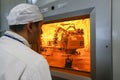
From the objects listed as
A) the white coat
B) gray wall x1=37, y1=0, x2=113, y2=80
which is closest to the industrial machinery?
gray wall x1=37, y1=0, x2=113, y2=80

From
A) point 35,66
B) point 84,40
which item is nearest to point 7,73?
point 35,66

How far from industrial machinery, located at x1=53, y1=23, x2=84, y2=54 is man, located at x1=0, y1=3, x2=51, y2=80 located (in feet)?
1.17

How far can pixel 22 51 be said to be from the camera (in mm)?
1048

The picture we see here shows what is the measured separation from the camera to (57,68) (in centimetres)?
157

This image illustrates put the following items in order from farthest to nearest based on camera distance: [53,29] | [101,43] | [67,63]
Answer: [53,29]
[67,63]
[101,43]

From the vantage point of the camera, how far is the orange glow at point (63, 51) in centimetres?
142

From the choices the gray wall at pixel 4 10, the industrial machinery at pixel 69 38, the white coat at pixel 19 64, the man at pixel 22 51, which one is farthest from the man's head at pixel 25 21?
the gray wall at pixel 4 10

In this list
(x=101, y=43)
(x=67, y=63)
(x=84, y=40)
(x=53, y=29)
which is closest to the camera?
(x=101, y=43)

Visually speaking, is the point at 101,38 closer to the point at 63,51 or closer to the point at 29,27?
the point at 29,27

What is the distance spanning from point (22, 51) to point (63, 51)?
0.62 m

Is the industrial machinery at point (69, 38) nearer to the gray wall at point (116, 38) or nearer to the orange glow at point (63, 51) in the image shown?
the orange glow at point (63, 51)

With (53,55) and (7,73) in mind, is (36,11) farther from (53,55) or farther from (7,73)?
(53,55)

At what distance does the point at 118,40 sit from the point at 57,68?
63 centimetres

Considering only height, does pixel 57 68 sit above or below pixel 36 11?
below
